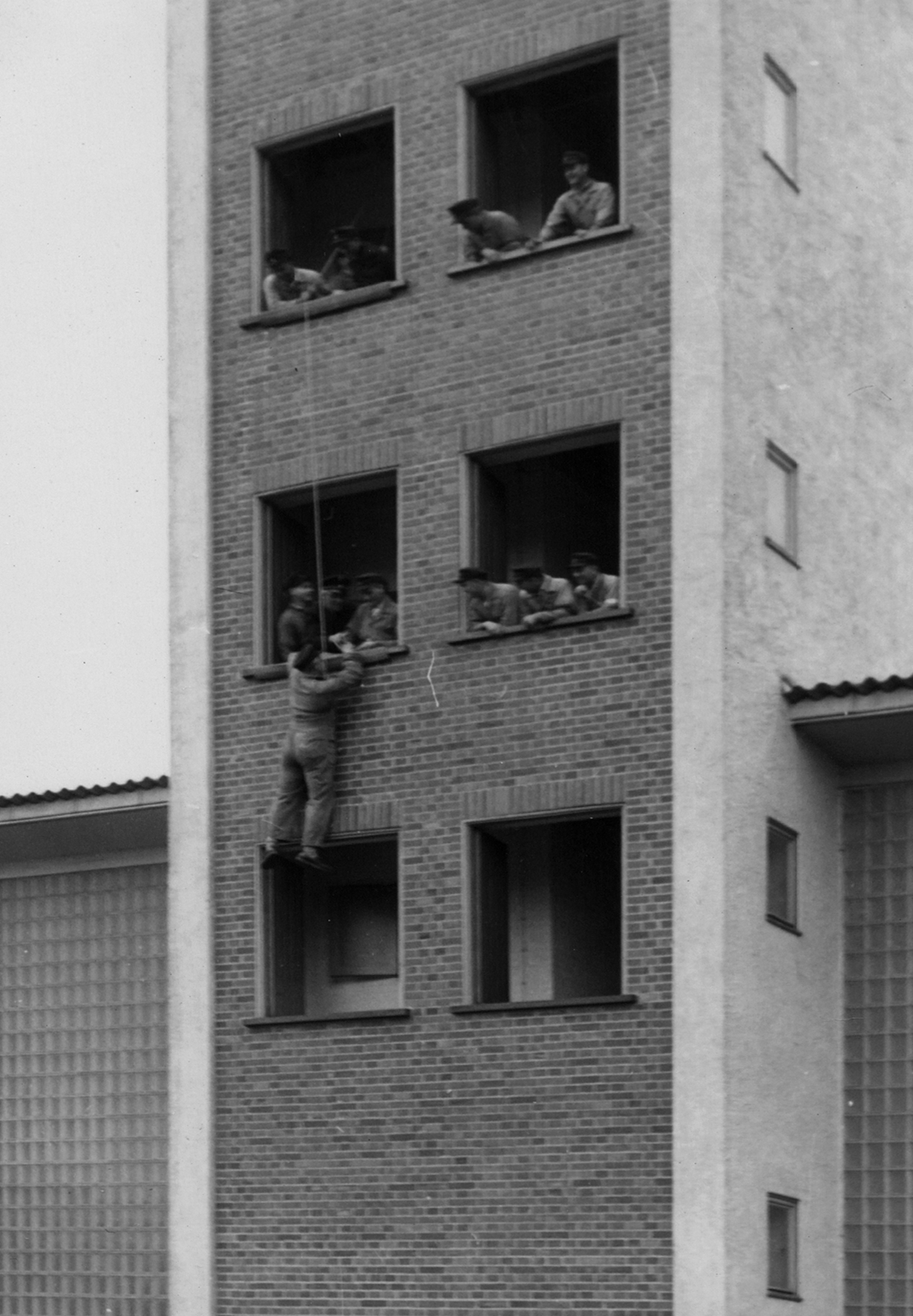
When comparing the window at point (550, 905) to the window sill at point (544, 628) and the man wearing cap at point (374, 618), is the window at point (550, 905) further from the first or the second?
the man wearing cap at point (374, 618)

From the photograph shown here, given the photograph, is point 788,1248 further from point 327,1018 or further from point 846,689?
point 846,689

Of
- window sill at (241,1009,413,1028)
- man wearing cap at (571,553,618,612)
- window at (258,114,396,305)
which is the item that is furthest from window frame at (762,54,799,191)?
window sill at (241,1009,413,1028)

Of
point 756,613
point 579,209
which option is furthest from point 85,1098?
point 579,209

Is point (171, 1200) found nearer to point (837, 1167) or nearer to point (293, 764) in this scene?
point (293, 764)

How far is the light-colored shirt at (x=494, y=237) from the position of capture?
23.5 metres

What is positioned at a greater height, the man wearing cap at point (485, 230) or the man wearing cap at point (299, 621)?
the man wearing cap at point (485, 230)

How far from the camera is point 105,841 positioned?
2705cm

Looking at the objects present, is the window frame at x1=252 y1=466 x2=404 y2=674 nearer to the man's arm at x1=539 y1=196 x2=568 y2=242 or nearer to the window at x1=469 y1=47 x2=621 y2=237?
the man's arm at x1=539 y1=196 x2=568 y2=242

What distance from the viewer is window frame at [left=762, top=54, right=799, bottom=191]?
2391cm

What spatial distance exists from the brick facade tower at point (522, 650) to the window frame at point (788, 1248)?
4 centimetres

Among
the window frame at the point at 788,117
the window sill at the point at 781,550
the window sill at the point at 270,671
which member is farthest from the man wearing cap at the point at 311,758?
the window frame at the point at 788,117

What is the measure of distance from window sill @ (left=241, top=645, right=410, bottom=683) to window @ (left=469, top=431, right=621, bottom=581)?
1243 mm

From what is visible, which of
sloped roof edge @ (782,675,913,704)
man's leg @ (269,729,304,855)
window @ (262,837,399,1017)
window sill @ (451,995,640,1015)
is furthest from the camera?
window @ (262,837,399,1017)

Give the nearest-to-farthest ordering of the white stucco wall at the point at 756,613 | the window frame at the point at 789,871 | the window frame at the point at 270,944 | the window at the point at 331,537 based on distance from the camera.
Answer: the white stucco wall at the point at 756,613 < the window frame at the point at 789,871 < the window frame at the point at 270,944 < the window at the point at 331,537
